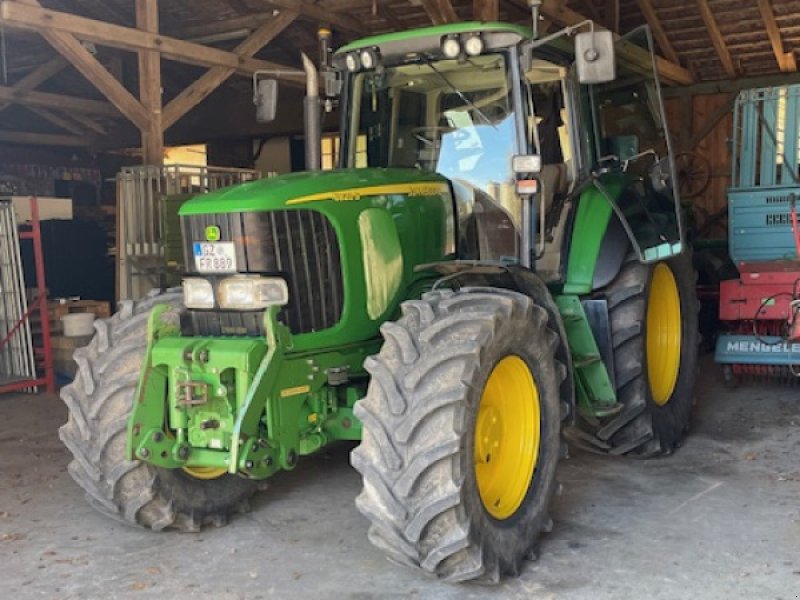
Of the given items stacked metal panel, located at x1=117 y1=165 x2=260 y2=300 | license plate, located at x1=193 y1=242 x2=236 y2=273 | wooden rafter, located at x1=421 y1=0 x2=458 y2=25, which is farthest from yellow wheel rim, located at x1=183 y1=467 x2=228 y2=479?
wooden rafter, located at x1=421 y1=0 x2=458 y2=25

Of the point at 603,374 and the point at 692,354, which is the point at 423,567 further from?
the point at 692,354

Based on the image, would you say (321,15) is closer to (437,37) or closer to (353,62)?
(353,62)

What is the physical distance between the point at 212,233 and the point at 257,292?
31 centimetres

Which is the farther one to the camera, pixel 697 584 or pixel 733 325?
pixel 733 325

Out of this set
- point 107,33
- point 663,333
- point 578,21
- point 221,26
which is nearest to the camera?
point 663,333

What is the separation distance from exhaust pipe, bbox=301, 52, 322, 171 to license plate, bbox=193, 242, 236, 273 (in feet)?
3.19

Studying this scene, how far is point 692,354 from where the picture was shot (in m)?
5.50

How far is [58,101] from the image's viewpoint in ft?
43.2

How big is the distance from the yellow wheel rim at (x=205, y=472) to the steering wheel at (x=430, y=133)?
1806 millimetres

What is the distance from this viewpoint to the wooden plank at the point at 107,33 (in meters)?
6.56

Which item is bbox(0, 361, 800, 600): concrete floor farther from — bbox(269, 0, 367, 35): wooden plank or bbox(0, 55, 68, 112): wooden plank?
bbox(0, 55, 68, 112): wooden plank

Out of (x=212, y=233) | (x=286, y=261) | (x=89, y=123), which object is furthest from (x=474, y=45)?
(x=89, y=123)

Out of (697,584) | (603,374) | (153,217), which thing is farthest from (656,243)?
(153,217)

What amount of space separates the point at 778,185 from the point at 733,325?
1400mm
